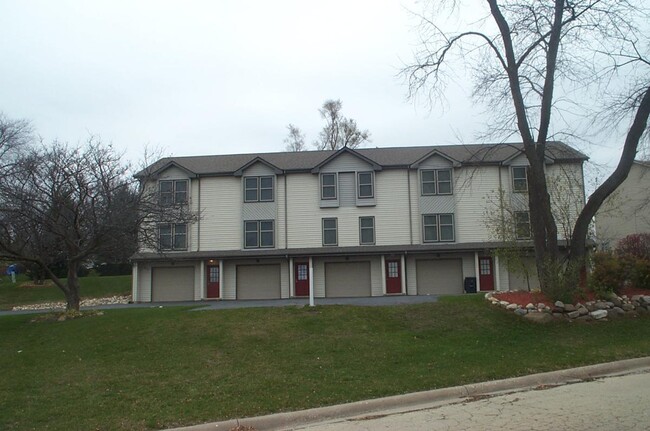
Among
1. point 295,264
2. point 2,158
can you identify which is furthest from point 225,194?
point 2,158

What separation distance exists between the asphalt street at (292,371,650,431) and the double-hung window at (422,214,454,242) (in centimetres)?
2215

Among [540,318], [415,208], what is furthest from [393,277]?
[540,318]

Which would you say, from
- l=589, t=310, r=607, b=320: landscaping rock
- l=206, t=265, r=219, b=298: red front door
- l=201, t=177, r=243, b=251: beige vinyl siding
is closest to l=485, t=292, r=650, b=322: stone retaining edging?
l=589, t=310, r=607, b=320: landscaping rock

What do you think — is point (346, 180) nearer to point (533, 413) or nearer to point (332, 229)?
point (332, 229)

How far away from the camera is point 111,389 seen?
377 inches

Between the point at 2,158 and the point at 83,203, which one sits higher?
the point at 2,158

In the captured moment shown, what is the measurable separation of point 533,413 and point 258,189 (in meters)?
26.1

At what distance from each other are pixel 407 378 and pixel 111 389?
202 inches

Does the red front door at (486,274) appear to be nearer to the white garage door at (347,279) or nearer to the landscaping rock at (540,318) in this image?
the white garage door at (347,279)

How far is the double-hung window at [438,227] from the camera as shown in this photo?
30.9m

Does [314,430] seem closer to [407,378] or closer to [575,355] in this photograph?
[407,378]

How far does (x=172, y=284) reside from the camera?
106ft

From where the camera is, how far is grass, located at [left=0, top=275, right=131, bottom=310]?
3712 centimetres

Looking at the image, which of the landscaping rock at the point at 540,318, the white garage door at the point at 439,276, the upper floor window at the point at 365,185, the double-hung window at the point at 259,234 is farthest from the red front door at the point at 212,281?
the landscaping rock at the point at 540,318
